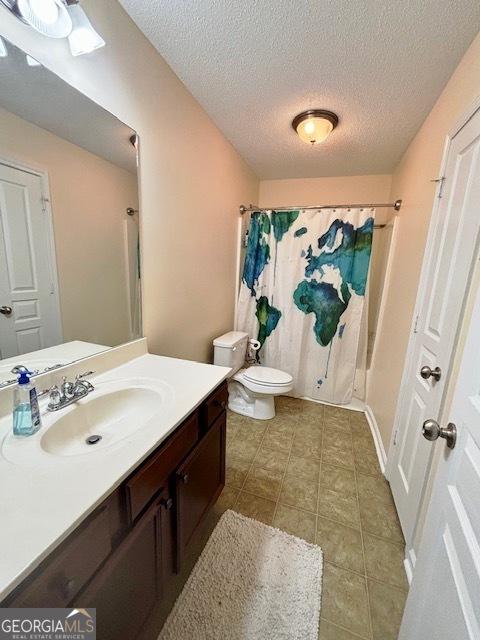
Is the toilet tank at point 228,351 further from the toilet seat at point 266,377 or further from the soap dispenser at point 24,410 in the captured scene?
the soap dispenser at point 24,410

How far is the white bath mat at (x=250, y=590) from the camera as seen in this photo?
Answer: 950 millimetres

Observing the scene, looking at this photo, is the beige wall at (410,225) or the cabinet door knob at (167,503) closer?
the cabinet door knob at (167,503)

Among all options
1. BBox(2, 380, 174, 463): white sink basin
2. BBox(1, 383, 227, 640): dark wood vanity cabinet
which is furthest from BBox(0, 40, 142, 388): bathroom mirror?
BBox(1, 383, 227, 640): dark wood vanity cabinet

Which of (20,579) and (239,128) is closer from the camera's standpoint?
(20,579)

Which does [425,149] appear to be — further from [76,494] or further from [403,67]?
[76,494]

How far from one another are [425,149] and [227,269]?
161cm

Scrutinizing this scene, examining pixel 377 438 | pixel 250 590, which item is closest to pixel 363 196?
pixel 377 438

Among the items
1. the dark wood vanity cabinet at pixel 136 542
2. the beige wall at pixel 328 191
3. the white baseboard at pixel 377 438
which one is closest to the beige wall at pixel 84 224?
the dark wood vanity cabinet at pixel 136 542

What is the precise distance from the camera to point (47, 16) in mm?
799

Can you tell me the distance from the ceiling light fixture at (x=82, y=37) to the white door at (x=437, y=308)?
1434 mm

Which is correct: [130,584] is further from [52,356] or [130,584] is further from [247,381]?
[247,381]

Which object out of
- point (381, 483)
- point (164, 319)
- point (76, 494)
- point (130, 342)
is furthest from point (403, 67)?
point (381, 483)

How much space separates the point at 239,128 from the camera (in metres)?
1.91

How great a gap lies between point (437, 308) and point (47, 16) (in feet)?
5.89
